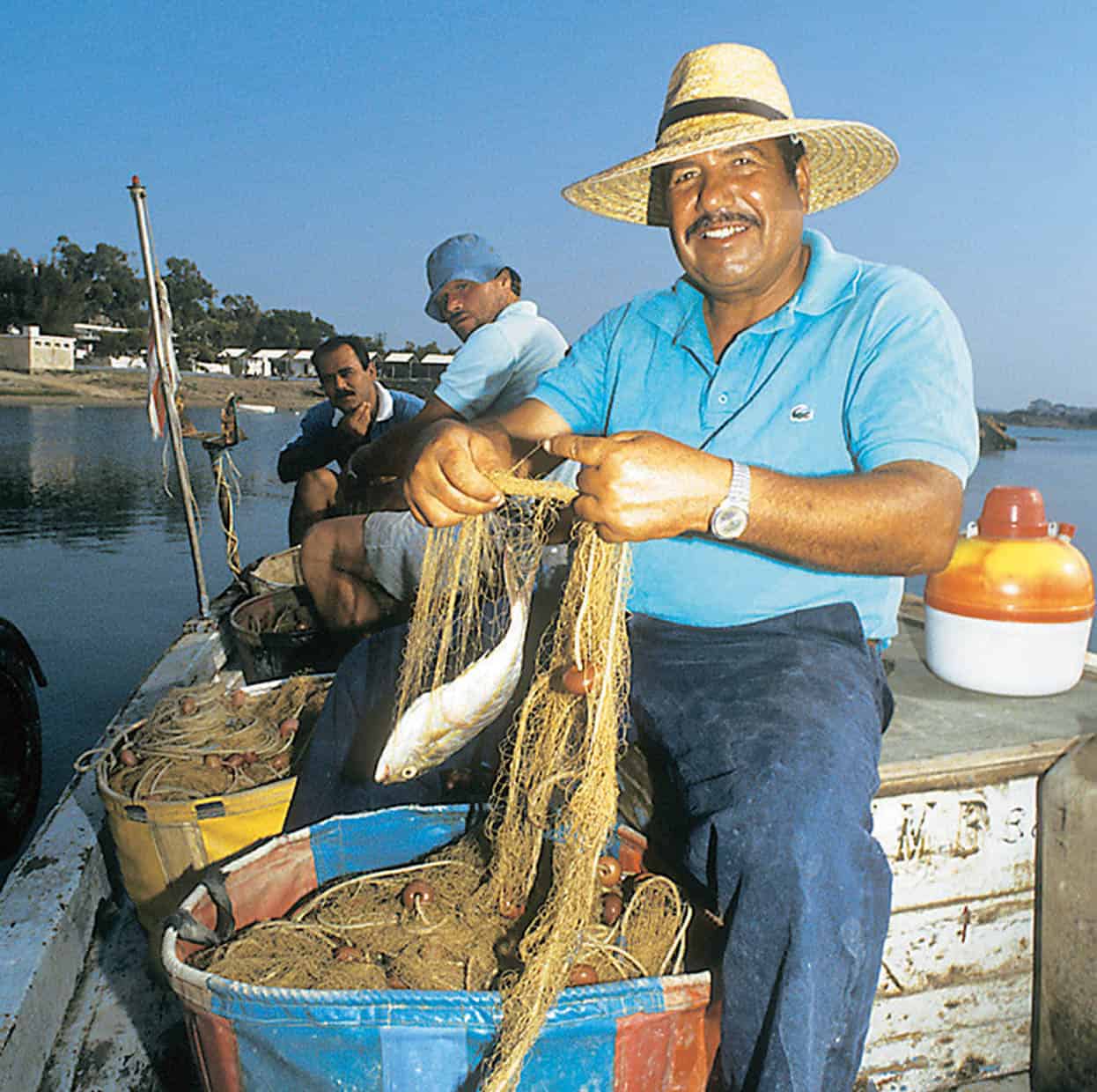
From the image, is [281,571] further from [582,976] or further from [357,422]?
[582,976]

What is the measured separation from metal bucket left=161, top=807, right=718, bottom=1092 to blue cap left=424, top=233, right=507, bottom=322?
4.06 m

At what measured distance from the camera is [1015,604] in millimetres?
2725

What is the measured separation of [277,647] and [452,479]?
2639mm

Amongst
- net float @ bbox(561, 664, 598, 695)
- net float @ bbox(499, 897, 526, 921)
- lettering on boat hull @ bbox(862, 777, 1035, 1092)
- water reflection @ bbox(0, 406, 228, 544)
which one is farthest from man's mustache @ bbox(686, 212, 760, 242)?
water reflection @ bbox(0, 406, 228, 544)

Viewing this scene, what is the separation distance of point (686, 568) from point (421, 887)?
0.99m

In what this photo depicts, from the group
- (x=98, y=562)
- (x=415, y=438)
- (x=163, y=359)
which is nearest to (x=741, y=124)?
(x=415, y=438)

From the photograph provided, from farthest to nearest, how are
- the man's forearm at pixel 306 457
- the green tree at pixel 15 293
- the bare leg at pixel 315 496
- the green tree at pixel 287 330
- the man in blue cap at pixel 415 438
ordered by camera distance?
1. the green tree at pixel 287 330
2. the green tree at pixel 15 293
3. the man's forearm at pixel 306 457
4. the bare leg at pixel 315 496
5. the man in blue cap at pixel 415 438

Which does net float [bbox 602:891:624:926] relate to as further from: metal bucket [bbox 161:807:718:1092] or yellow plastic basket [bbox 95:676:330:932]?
yellow plastic basket [bbox 95:676:330:932]

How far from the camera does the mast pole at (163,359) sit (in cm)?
531

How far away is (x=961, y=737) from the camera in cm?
235

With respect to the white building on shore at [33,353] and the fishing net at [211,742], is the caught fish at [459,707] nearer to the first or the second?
the fishing net at [211,742]

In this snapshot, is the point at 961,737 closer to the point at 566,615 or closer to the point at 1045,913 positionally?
the point at 1045,913

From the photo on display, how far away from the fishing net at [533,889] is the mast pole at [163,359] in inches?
158

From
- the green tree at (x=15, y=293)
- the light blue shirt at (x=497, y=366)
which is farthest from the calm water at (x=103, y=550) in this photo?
the green tree at (x=15, y=293)
